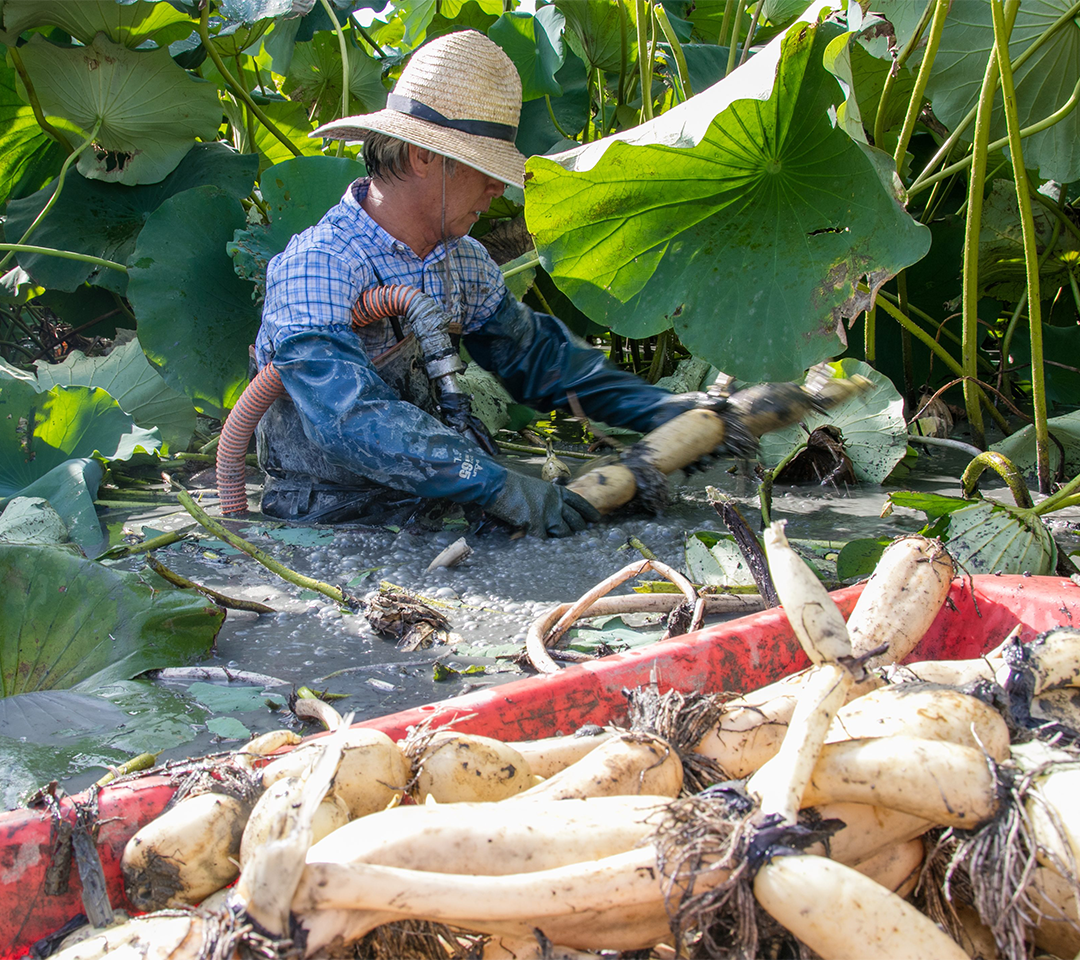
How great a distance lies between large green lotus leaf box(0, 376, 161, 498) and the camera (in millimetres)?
2459

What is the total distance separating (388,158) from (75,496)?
1.18 metres

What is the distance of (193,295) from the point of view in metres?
2.80

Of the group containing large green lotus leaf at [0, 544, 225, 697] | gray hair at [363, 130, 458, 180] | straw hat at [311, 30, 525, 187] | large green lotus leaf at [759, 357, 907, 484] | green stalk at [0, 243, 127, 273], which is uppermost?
straw hat at [311, 30, 525, 187]

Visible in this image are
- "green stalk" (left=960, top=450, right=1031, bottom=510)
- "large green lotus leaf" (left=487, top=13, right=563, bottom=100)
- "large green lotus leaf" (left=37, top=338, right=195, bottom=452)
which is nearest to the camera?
"green stalk" (left=960, top=450, right=1031, bottom=510)

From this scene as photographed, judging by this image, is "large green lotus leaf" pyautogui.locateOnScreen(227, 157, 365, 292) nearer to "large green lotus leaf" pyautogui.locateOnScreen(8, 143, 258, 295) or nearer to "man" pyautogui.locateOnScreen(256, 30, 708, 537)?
"man" pyautogui.locateOnScreen(256, 30, 708, 537)

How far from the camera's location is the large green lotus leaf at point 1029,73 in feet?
8.09

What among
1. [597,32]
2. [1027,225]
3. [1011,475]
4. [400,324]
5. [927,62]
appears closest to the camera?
[1011,475]

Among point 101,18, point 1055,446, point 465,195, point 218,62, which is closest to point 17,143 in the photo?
point 101,18

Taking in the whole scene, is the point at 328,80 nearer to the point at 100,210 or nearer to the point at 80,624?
the point at 100,210

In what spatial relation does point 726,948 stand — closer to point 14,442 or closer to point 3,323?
point 14,442

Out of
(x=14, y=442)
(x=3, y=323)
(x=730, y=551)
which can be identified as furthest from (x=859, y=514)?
(x=3, y=323)

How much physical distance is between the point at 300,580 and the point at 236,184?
2.08 meters

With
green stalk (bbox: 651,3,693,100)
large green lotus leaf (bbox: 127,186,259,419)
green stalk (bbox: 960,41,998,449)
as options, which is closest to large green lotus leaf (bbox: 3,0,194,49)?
large green lotus leaf (bbox: 127,186,259,419)

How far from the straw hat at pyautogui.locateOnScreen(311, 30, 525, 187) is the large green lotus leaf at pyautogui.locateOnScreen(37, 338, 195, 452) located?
1.23 meters
